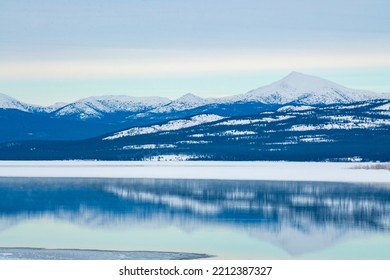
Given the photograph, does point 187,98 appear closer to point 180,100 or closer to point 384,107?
point 180,100

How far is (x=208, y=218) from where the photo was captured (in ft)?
62.7

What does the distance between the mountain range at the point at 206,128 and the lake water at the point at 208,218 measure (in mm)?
14504

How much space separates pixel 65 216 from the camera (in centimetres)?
1961

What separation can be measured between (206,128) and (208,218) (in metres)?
39.3

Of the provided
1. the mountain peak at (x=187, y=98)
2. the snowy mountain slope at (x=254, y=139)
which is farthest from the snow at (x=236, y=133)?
the mountain peak at (x=187, y=98)

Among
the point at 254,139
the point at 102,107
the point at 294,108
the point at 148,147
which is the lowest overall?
the point at 148,147

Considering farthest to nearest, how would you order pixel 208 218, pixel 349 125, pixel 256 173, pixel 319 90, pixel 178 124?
pixel 178 124 < pixel 349 125 < pixel 319 90 < pixel 256 173 < pixel 208 218

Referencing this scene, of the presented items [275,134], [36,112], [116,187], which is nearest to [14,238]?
[116,187]

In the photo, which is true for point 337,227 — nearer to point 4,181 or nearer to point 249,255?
point 249,255

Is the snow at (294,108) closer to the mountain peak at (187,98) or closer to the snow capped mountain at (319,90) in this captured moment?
the snow capped mountain at (319,90)

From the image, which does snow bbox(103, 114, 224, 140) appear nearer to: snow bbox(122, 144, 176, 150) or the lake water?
snow bbox(122, 144, 176, 150)

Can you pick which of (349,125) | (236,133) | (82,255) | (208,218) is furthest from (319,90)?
(82,255)

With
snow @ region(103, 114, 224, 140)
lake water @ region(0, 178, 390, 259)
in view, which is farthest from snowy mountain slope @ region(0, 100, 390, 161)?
lake water @ region(0, 178, 390, 259)

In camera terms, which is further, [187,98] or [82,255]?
[187,98]
